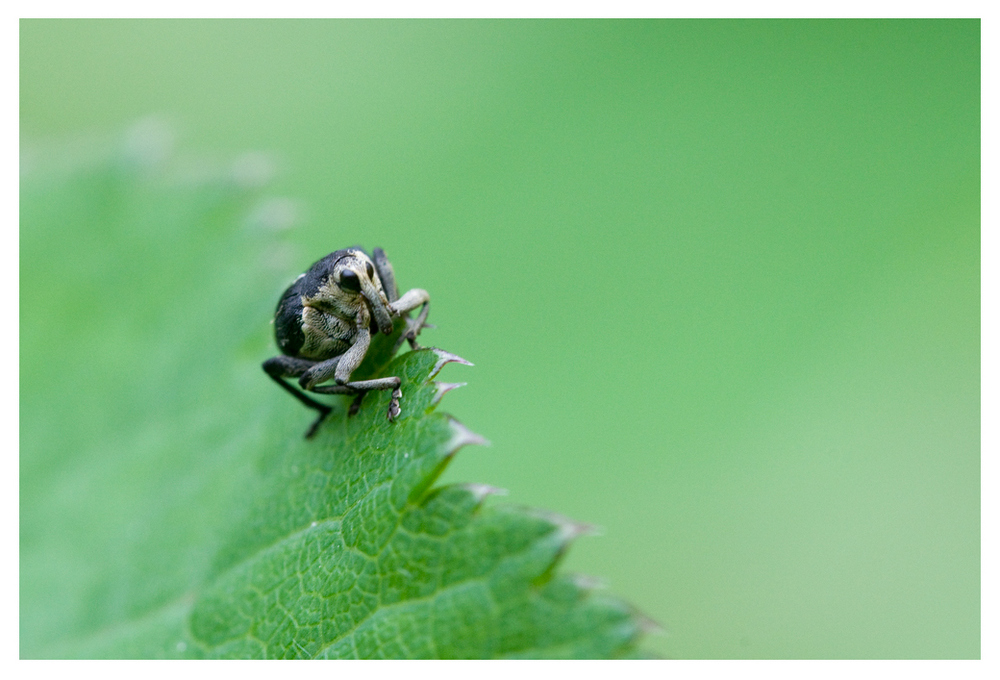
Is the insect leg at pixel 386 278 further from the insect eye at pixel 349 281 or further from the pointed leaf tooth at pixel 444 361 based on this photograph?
the pointed leaf tooth at pixel 444 361

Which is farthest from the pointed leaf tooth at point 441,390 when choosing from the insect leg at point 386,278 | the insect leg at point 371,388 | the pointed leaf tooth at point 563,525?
the insect leg at point 386,278

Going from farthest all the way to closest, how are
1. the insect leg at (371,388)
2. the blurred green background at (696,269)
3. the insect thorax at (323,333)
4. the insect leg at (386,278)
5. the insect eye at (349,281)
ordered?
the blurred green background at (696,269), the insect leg at (386,278), the insect thorax at (323,333), the insect eye at (349,281), the insect leg at (371,388)

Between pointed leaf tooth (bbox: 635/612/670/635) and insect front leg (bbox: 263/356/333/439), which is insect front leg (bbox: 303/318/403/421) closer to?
insect front leg (bbox: 263/356/333/439)

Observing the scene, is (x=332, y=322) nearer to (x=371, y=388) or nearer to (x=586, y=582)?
(x=371, y=388)

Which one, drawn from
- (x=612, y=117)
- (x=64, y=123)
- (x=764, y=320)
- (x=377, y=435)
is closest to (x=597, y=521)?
(x=764, y=320)

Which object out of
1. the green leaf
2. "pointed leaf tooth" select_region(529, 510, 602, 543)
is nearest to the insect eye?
the green leaf

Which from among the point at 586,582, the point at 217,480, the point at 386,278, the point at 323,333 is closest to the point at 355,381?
the point at 323,333
